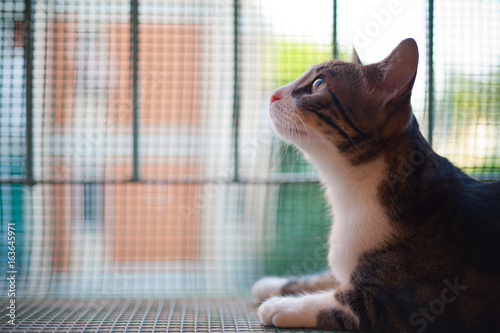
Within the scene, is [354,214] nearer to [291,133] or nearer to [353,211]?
[353,211]

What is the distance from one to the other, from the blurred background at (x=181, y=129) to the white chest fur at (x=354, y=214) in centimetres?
49

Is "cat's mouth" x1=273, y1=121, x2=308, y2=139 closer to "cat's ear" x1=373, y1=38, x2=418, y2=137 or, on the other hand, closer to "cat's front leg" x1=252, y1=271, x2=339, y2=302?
"cat's ear" x1=373, y1=38, x2=418, y2=137

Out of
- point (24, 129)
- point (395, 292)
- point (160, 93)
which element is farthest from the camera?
point (160, 93)

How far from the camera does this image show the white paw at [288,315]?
4.02ft

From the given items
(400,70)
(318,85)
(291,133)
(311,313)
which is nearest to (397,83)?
(400,70)

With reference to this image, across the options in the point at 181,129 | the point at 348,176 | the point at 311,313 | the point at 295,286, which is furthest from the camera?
the point at 181,129

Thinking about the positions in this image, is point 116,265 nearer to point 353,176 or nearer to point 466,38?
point 353,176

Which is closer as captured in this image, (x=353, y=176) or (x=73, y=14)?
(x=353, y=176)

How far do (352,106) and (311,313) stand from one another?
67 centimetres

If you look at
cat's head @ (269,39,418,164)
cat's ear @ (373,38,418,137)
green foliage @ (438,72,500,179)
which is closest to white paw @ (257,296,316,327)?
cat's head @ (269,39,418,164)

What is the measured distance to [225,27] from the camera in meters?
1.91

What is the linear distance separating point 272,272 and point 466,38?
4.75 ft

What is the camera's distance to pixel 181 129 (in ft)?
6.38

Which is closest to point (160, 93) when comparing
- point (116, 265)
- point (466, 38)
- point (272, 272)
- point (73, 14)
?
point (73, 14)
